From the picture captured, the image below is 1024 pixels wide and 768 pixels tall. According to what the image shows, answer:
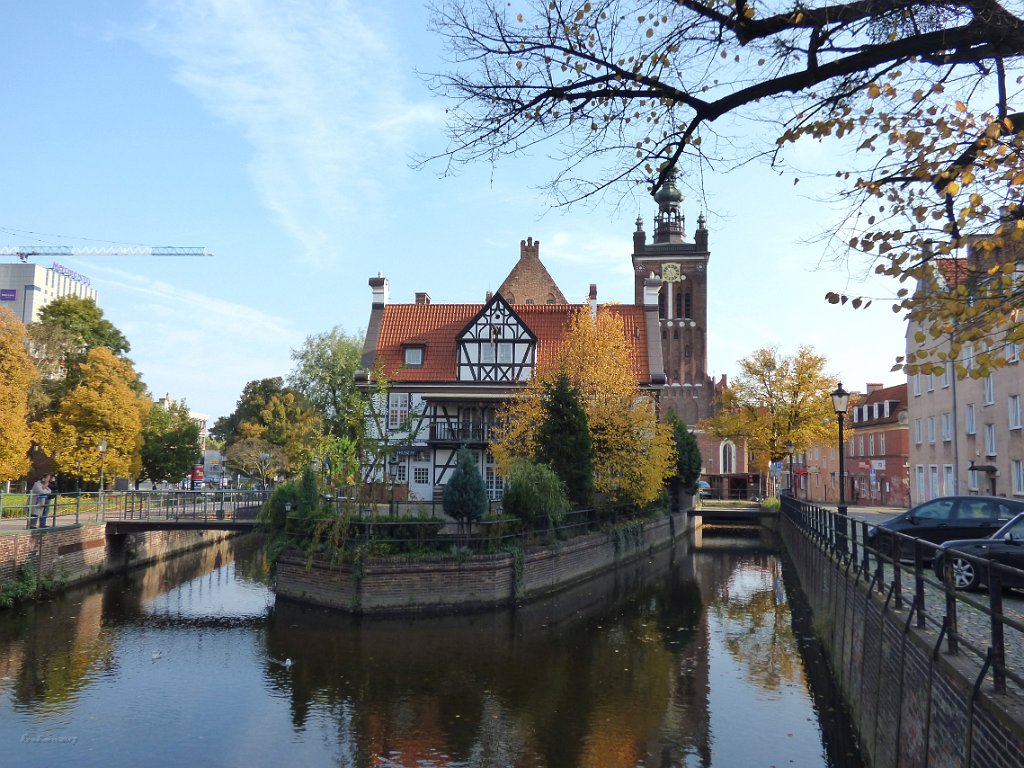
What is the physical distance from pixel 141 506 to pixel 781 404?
35567 millimetres

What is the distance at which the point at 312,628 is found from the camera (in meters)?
18.9

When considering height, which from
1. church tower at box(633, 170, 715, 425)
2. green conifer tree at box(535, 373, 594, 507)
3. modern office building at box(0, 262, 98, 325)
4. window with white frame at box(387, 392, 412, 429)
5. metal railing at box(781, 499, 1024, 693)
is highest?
modern office building at box(0, 262, 98, 325)

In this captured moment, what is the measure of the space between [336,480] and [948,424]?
30390 mm

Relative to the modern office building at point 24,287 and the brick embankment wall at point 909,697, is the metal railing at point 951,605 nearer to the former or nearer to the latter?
the brick embankment wall at point 909,697

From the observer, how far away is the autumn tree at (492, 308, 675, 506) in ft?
96.7

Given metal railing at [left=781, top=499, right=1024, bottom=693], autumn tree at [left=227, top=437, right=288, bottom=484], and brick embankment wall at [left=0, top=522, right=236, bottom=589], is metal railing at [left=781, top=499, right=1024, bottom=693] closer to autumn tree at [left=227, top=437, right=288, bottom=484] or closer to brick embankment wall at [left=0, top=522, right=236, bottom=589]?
brick embankment wall at [left=0, top=522, right=236, bottom=589]

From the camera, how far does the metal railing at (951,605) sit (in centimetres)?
550

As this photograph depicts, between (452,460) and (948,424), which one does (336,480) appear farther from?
(948,424)

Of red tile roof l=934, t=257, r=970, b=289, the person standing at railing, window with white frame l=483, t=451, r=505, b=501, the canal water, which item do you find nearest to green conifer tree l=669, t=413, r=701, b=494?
window with white frame l=483, t=451, r=505, b=501

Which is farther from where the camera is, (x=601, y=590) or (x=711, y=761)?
(x=601, y=590)

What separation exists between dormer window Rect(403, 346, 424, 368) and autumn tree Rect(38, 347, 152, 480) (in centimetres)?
1290

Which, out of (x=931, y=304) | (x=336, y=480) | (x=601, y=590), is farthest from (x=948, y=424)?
(x=931, y=304)

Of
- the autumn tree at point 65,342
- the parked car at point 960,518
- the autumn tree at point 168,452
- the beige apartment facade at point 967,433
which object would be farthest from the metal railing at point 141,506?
the beige apartment facade at point 967,433

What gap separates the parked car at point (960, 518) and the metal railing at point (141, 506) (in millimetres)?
22773
